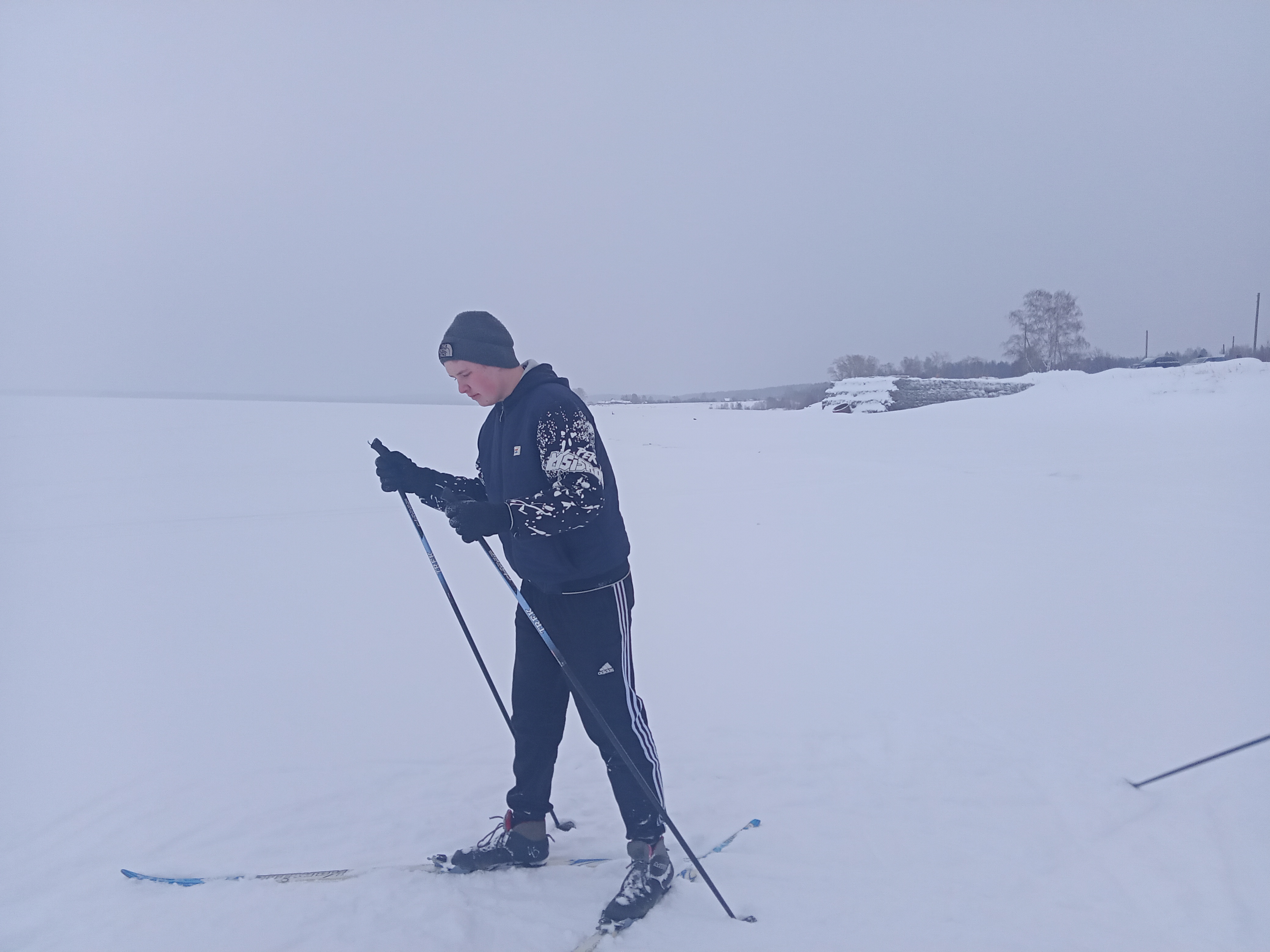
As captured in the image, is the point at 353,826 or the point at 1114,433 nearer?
the point at 353,826

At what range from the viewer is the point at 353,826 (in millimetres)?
2771

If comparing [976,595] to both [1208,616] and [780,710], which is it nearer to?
[1208,616]

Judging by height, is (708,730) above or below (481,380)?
below

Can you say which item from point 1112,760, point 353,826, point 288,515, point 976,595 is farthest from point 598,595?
point 288,515

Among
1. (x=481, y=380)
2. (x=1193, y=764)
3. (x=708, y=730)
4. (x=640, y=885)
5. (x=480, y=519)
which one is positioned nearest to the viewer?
(x=480, y=519)

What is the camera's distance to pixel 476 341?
2328mm

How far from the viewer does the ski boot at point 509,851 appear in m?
2.44

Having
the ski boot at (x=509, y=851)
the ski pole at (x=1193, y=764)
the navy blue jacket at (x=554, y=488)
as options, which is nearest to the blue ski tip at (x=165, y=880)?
the ski boot at (x=509, y=851)

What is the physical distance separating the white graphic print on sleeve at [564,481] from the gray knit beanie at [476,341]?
0.97ft

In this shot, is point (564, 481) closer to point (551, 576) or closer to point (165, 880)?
point (551, 576)

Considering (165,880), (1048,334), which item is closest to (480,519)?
(165,880)

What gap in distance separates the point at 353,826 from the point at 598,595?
143 cm

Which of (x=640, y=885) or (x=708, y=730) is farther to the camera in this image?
(x=708, y=730)

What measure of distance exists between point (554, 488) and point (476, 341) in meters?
0.57
